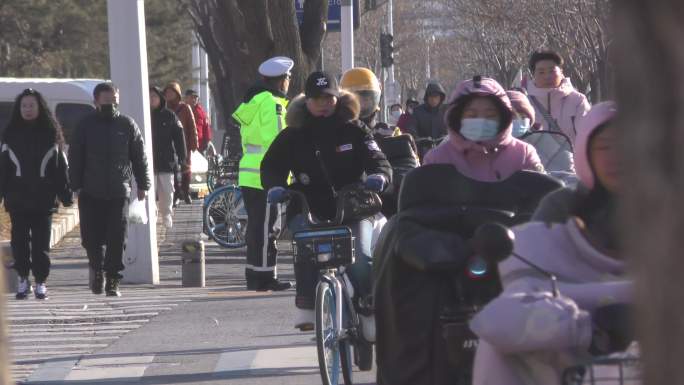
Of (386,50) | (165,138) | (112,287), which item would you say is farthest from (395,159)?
(386,50)

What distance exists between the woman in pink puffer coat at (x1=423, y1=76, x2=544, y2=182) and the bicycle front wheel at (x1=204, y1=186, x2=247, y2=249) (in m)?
12.4

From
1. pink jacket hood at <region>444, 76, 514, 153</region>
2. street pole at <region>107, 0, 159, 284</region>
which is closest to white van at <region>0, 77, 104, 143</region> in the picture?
street pole at <region>107, 0, 159, 284</region>

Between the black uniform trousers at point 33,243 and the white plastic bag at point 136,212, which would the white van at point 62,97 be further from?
the black uniform trousers at point 33,243

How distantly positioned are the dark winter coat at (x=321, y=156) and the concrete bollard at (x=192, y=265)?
5.68 m

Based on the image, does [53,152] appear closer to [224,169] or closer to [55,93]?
[224,169]

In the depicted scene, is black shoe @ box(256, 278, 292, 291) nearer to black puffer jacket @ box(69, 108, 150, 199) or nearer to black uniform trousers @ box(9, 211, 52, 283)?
black puffer jacket @ box(69, 108, 150, 199)

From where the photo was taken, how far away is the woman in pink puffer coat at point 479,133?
20.5 ft

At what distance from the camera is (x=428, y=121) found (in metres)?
20.3

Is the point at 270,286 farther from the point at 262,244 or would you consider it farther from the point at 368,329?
the point at 368,329

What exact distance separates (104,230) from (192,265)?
1.27m

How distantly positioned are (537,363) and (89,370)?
6165 millimetres

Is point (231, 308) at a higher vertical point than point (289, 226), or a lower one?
lower

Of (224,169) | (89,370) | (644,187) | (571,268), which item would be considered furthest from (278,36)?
(644,187)

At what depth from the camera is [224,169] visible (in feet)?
75.4
